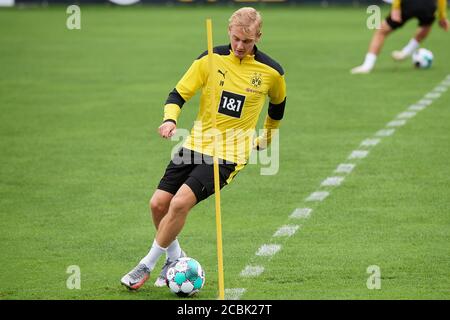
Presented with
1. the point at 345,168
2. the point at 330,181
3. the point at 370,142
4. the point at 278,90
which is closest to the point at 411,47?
the point at 370,142

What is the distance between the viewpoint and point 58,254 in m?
10.1

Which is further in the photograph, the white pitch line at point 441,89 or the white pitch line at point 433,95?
the white pitch line at point 441,89

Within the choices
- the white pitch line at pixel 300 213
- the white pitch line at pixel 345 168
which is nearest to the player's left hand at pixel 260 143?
the white pitch line at pixel 300 213

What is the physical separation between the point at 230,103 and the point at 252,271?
5.10 ft

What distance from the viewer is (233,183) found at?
43.1 ft

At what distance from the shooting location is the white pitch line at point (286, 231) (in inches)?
423

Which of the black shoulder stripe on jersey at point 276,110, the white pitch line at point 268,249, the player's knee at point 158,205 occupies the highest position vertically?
the black shoulder stripe on jersey at point 276,110

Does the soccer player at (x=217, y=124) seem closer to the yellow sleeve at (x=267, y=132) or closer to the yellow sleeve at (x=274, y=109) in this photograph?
the yellow sleeve at (x=274, y=109)

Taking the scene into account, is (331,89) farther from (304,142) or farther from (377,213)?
(377,213)

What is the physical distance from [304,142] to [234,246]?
5.34m

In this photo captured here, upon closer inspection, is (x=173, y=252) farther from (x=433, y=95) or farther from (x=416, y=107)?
(x=433, y=95)

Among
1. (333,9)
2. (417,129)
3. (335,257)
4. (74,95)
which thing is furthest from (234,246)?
(333,9)

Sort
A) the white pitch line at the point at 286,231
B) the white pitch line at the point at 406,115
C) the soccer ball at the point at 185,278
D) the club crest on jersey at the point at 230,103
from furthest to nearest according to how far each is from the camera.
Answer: the white pitch line at the point at 406,115 < the white pitch line at the point at 286,231 < the club crest on jersey at the point at 230,103 < the soccer ball at the point at 185,278

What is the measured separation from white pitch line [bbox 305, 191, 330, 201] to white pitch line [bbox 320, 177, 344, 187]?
1.30ft
